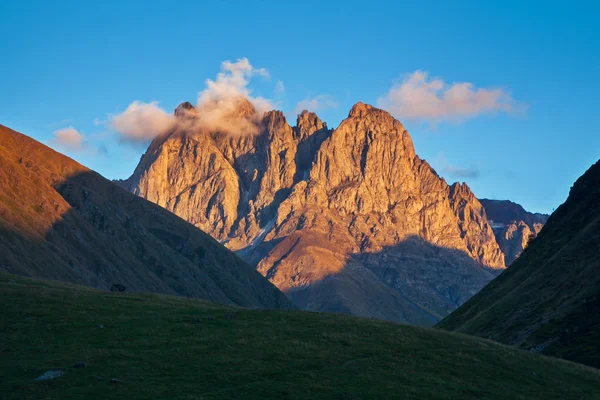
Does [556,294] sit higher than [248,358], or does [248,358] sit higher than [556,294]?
[556,294]

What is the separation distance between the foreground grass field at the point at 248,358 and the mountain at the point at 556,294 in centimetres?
3172

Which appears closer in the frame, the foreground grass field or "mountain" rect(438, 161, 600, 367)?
the foreground grass field

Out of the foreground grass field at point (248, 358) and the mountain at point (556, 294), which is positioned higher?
the mountain at point (556, 294)

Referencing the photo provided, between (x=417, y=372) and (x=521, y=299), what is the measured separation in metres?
80.5

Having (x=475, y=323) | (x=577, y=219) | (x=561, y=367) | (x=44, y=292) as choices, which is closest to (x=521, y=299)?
(x=475, y=323)

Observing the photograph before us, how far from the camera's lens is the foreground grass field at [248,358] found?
49781 millimetres

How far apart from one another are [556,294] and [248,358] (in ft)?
266

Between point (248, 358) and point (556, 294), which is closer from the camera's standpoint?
point (248, 358)

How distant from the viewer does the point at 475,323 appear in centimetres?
13362

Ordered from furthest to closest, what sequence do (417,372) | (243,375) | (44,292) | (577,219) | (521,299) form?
(577,219) < (521,299) < (44,292) < (417,372) < (243,375)

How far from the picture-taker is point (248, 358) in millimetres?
56562

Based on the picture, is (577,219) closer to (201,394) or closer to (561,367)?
(561,367)

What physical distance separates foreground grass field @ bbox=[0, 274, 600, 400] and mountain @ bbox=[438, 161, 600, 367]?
104 feet

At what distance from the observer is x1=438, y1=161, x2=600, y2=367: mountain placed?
99.3 meters
